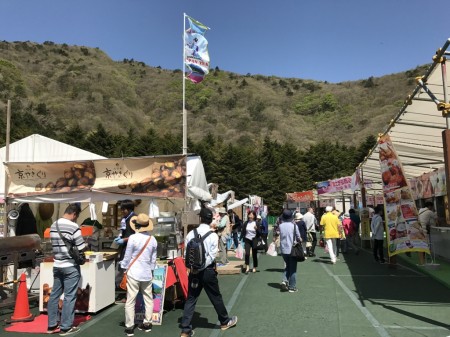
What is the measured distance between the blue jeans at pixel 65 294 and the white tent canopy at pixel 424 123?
5481 mm

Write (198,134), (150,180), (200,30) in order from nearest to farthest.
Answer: (150,180) < (200,30) < (198,134)

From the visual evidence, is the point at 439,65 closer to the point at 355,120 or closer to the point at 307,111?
the point at 355,120

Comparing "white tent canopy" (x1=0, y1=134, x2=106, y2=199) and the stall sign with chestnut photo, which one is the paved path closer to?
the stall sign with chestnut photo

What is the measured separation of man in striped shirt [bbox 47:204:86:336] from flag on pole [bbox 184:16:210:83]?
9.23 m

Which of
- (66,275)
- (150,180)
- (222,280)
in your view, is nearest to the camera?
(66,275)

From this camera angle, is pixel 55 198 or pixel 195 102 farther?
pixel 195 102

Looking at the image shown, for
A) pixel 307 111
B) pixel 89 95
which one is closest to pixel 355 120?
pixel 307 111

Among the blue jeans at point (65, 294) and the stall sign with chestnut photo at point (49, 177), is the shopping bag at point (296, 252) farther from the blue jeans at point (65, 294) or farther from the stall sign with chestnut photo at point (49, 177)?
the stall sign with chestnut photo at point (49, 177)

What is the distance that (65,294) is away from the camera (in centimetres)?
527

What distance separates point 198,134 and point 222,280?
70.9 metres

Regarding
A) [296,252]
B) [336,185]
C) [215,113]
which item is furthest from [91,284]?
[215,113]

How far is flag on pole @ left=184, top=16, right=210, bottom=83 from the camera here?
13.6 meters

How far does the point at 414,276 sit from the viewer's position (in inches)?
367

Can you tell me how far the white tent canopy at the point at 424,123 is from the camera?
219 inches
